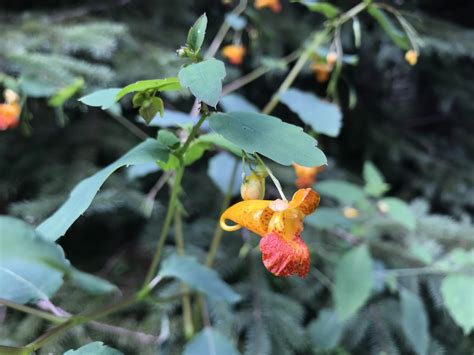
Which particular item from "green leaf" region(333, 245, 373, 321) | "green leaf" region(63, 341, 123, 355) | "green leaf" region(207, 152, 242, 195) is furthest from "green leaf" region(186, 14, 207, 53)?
"green leaf" region(333, 245, 373, 321)

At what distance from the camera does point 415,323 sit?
1137mm

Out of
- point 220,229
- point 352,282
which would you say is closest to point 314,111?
point 220,229

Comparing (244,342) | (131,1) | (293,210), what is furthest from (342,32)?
(293,210)

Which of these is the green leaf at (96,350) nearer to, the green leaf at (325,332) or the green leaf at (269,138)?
the green leaf at (269,138)

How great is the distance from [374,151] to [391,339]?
815 millimetres

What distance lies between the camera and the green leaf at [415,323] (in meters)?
1.11

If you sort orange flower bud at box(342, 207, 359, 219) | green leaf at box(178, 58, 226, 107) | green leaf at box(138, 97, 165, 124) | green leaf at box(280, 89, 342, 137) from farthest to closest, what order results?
orange flower bud at box(342, 207, 359, 219) < green leaf at box(280, 89, 342, 137) < green leaf at box(138, 97, 165, 124) < green leaf at box(178, 58, 226, 107)

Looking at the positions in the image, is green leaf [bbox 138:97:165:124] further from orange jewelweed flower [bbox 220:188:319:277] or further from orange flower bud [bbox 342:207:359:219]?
orange flower bud [bbox 342:207:359:219]

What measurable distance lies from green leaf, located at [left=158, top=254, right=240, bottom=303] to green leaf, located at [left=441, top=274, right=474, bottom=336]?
1.61 feet

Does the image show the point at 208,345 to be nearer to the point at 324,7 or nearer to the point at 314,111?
the point at 314,111

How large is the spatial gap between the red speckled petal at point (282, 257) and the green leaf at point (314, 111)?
1.44 ft

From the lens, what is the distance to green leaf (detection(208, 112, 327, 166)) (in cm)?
44

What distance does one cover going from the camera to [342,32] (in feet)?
5.24

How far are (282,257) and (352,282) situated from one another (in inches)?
27.5
